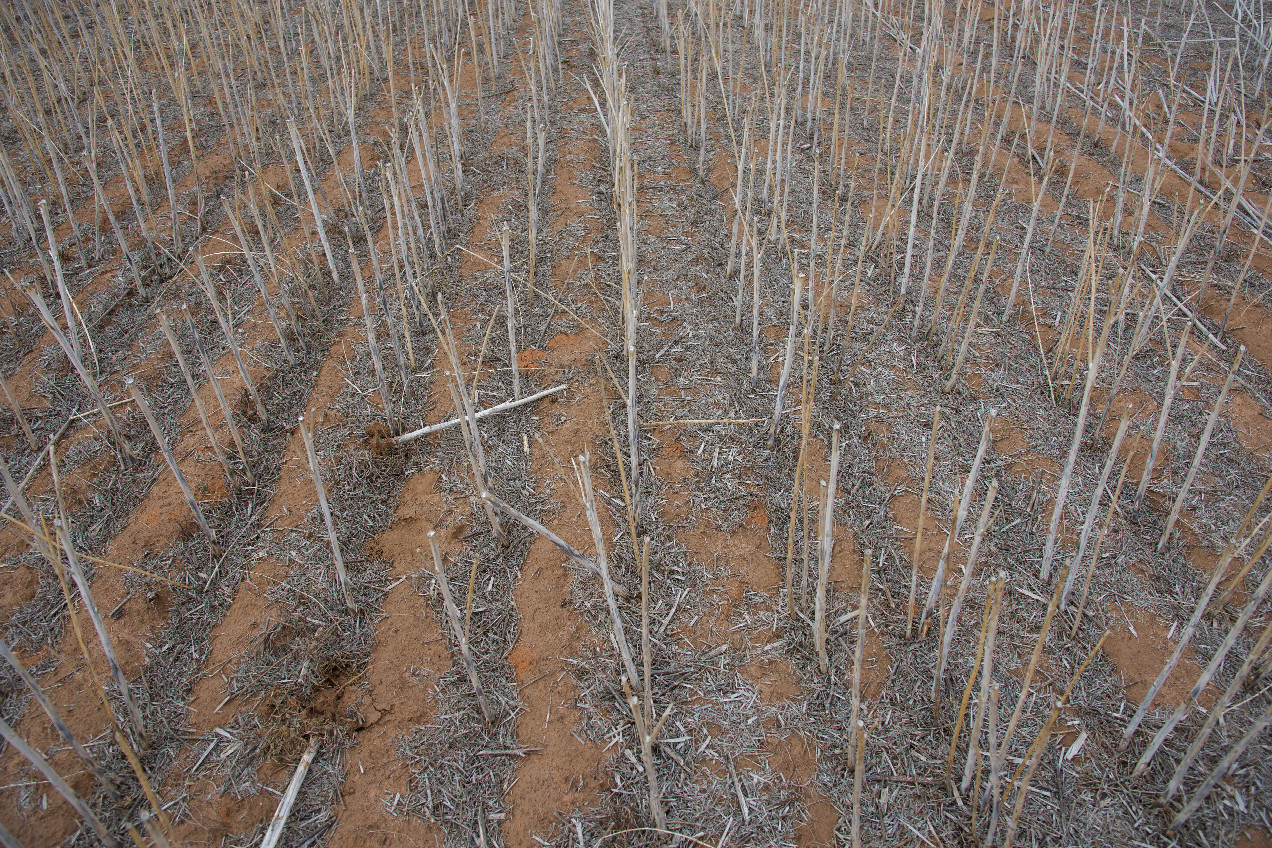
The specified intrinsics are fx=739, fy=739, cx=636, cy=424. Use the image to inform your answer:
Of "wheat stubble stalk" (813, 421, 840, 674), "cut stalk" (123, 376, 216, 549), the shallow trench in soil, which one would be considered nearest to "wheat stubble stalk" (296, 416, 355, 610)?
the shallow trench in soil

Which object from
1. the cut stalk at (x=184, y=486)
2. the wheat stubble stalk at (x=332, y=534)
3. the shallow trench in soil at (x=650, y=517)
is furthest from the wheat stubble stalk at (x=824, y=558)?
the cut stalk at (x=184, y=486)

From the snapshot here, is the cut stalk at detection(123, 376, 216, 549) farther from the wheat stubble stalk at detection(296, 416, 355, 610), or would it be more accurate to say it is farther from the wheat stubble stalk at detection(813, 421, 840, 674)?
the wheat stubble stalk at detection(813, 421, 840, 674)

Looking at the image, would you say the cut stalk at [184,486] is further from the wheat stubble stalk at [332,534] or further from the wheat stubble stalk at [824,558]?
the wheat stubble stalk at [824,558]

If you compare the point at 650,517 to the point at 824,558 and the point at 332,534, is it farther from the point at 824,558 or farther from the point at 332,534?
the point at 332,534

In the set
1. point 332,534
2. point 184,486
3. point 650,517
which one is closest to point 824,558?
point 650,517

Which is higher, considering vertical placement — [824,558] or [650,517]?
[824,558]

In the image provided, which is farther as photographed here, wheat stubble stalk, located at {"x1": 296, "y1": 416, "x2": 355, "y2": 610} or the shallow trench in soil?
wheat stubble stalk, located at {"x1": 296, "y1": 416, "x2": 355, "y2": 610}

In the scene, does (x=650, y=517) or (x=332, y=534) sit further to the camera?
(x=650, y=517)

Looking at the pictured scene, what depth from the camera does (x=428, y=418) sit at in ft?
9.74

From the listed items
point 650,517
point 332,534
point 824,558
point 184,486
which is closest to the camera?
point 824,558

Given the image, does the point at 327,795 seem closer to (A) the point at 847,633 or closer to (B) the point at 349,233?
(A) the point at 847,633

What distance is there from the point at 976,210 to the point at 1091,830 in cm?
316

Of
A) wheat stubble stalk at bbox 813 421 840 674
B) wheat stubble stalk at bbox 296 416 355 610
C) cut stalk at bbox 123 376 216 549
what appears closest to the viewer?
wheat stubble stalk at bbox 813 421 840 674

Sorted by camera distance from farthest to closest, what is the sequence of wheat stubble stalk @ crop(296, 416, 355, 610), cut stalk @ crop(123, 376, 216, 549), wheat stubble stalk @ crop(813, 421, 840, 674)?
cut stalk @ crop(123, 376, 216, 549), wheat stubble stalk @ crop(296, 416, 355, 610), wheat stubble stalk @ crop(813, 421, 840, 674)
